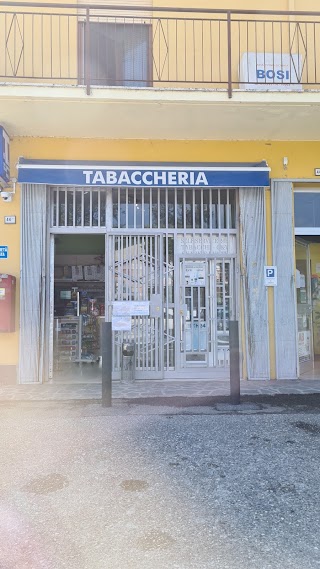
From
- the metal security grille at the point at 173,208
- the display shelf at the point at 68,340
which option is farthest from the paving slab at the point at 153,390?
the metal security grille at the point at 173,208

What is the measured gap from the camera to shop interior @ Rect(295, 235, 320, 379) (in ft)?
30.0

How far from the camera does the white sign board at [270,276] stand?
8.26 metres

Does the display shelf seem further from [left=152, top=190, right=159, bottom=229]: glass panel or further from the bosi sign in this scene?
the bosi sign

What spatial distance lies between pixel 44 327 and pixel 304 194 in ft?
17.9

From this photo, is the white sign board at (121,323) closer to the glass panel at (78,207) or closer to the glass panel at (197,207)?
the glass panel at (78,207)

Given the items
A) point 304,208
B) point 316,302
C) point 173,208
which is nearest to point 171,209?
point 173,208

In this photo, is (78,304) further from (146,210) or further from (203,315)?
(203,315)

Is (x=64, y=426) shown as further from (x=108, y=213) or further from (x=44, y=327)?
(x=108, y=213)

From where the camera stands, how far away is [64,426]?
17.4 feet

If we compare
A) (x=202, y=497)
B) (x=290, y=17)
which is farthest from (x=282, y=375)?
(x=290, y=17)

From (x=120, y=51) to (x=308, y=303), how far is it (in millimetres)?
6269

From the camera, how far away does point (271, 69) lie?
815 cm

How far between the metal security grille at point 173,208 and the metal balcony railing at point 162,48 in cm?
190

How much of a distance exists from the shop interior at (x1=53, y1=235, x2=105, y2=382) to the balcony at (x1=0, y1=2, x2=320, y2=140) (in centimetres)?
283
